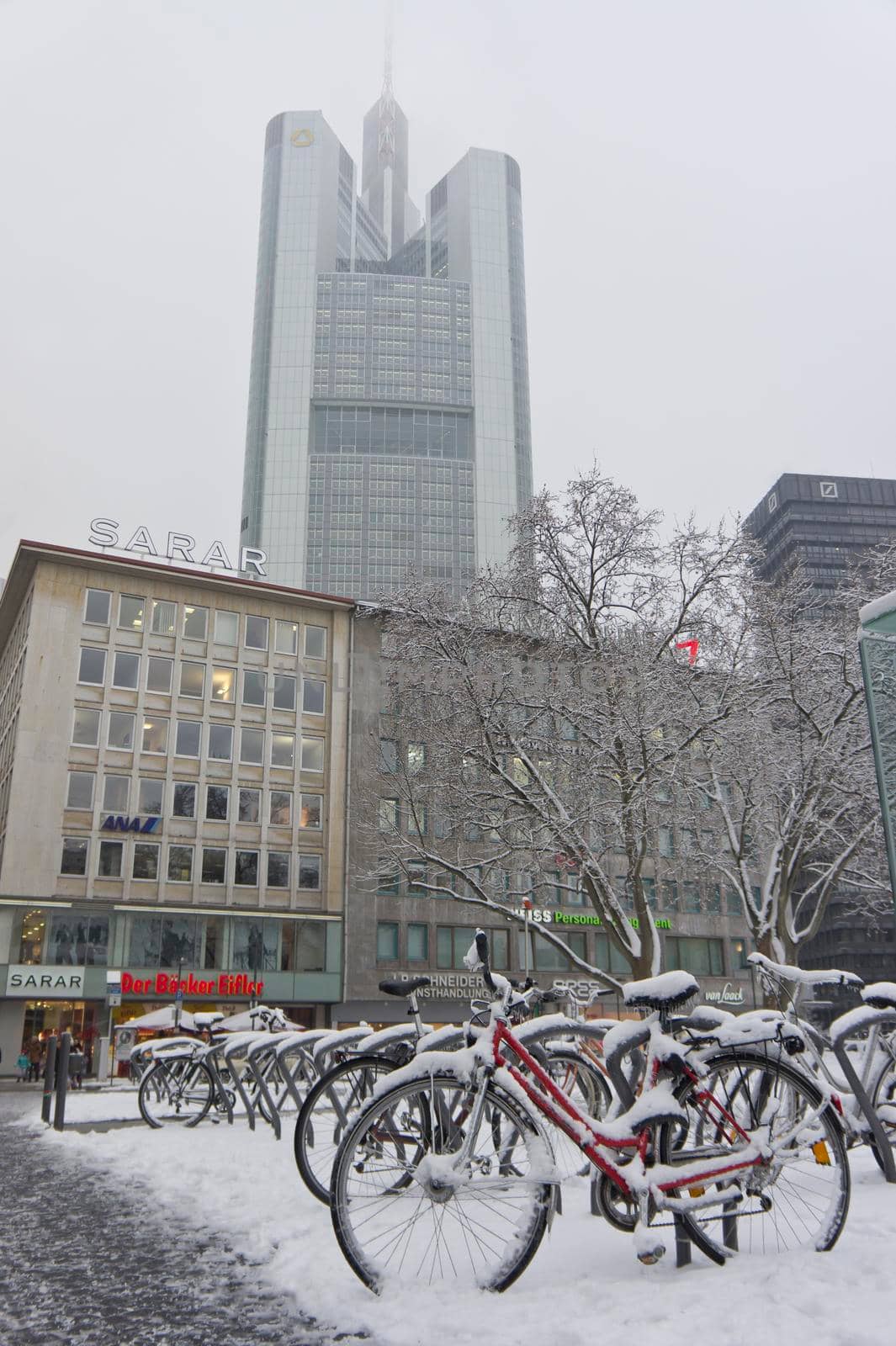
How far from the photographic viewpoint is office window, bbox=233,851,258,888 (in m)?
45.6

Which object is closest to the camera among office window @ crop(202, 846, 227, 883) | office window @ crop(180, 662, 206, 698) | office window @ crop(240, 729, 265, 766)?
→ office window @ crop(202, 846, 227, 883)

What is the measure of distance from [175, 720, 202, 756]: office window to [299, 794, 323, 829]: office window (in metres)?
5.50

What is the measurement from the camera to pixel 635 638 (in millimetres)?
21438

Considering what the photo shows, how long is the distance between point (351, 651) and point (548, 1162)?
47238 mm

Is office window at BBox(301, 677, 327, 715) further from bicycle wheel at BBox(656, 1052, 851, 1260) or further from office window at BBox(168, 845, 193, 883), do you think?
bicycle wheel at BBox(656, 1052, 851, 1260)

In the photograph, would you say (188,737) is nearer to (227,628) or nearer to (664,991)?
(227,628)

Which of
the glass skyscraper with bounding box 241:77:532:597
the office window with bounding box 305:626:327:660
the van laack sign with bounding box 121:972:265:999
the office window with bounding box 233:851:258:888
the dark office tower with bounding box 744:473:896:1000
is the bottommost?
the van laack sign with bounding box 121:972:265:999

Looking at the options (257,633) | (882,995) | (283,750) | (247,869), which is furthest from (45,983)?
(882,995)

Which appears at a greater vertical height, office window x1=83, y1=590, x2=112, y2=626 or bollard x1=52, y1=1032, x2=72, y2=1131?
office window x1=83, y1=590, x2=112, y2=626

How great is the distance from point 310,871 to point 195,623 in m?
12.8

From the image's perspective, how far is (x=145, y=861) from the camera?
1719 inches

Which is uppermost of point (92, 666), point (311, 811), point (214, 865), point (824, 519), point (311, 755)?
point (824, 519)

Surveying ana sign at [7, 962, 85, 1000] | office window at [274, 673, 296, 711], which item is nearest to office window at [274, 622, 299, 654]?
office window at [274, 673, 296, 711]

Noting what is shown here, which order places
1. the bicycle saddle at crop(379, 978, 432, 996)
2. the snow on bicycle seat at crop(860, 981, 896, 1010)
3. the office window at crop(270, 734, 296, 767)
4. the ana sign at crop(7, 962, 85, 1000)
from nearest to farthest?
the bicycle saddle at crop(379, 978, 432, 996)
the snow on bicycle seat at crop(860, 981, 896, 1010)
the ana sign at crop(7, 962, 85, 1000)
the office window at crop(270, 734, 296, 767)
